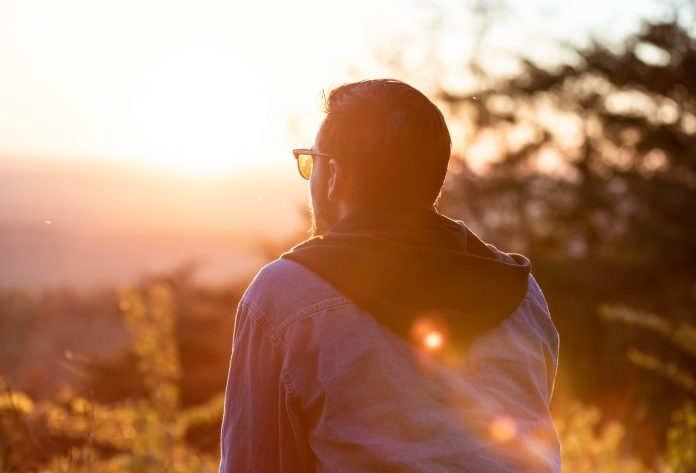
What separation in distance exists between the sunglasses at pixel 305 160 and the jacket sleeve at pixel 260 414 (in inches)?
14.6

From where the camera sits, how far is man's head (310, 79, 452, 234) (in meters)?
2.09

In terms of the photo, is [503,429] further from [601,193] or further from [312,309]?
[601,193]

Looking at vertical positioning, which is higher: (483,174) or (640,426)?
(483,174)

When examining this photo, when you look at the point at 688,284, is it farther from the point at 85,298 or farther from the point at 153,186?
the point at 153,186

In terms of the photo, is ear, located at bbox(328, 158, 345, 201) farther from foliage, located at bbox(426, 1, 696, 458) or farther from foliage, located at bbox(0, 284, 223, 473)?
foliage, located at bbox(426, 1, 696, 458)

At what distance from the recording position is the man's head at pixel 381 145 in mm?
2094

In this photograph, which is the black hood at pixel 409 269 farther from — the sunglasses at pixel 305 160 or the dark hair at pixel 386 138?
the sunglasses at pixel 305 160

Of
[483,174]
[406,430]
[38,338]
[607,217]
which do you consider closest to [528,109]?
[483,174]

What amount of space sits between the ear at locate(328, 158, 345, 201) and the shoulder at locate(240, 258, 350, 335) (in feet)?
0.62

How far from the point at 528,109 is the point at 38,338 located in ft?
46.7

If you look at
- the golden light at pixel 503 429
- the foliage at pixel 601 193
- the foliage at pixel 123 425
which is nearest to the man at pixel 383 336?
the golden light at pixel 503 429

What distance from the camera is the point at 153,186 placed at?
60156 millimetres

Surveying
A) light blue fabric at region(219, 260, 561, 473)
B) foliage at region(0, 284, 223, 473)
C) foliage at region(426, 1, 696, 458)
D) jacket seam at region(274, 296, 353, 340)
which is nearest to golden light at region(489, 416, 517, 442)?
light blue fabric at region(219, 260, 561, 473)

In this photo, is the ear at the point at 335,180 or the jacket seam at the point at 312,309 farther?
the ear at the point at 335,180
